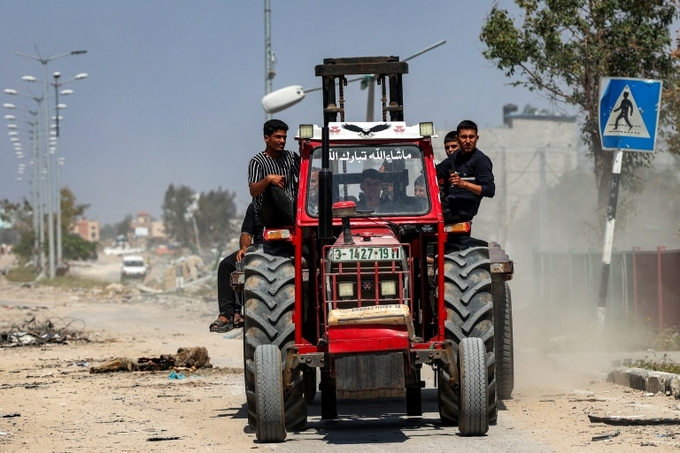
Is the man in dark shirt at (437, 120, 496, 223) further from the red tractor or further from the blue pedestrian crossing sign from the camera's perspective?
the blue pedestrian crossing sign

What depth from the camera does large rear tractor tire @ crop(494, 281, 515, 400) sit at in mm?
12188

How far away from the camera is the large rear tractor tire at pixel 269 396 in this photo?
9.52 meters

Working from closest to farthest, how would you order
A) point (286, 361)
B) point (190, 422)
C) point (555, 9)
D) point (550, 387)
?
point (286, 361) < point (190, 422) < point (550, 387) < point (555, 9)

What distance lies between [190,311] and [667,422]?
93.3 ft

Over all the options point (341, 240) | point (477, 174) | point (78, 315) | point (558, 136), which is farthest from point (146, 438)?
point (558, 136)

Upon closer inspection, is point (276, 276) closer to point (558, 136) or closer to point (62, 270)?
point (62, 270)

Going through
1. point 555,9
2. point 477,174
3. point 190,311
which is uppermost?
point 555,9

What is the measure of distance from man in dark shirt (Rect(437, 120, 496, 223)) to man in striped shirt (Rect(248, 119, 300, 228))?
1408 mm

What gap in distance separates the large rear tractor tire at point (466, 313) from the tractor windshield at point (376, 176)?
0.82m

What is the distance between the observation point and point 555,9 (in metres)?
21.1

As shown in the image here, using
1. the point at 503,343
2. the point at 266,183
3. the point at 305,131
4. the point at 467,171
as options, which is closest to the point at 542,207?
the point at 503,343

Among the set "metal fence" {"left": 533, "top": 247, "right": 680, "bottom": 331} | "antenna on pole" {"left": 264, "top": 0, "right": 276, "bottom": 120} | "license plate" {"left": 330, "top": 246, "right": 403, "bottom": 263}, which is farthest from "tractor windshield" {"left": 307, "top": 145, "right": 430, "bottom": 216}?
"antenna on pole" {"left": 264, "top": 0, "right": 276, "bottom": 120}

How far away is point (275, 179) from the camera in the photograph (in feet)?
35.2

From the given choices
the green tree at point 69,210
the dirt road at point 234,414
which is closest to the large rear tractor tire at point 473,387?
the dirt road at point 234,414
